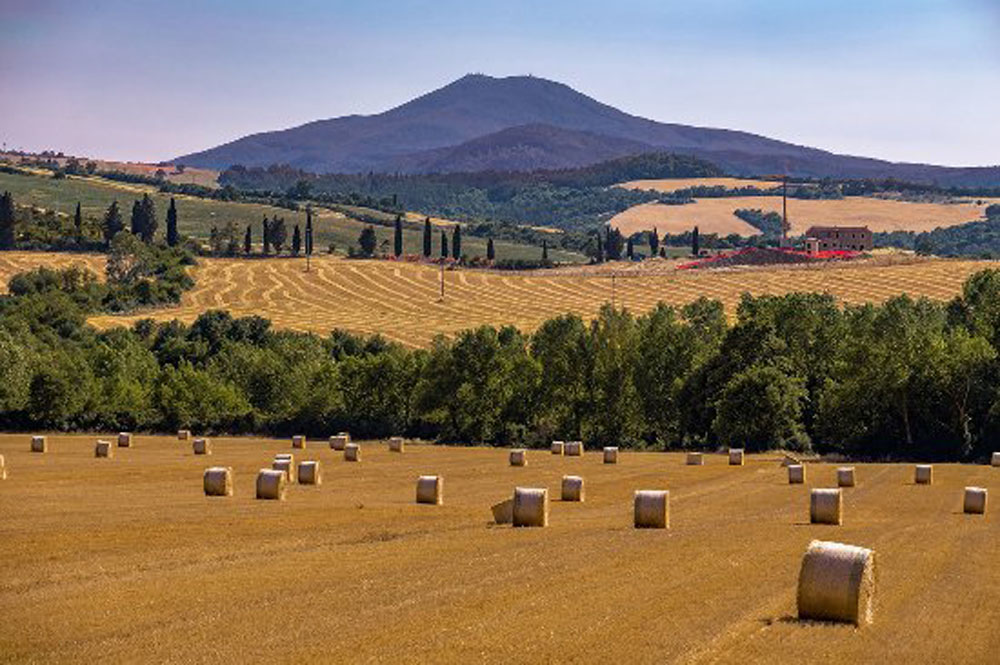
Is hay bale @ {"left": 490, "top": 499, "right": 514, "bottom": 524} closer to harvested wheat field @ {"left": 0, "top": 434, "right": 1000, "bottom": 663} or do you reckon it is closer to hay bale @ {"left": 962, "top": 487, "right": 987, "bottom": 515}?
harvested wheat field @ {"left": 0, "top": 434, "right": 1000, "bottom": 663}

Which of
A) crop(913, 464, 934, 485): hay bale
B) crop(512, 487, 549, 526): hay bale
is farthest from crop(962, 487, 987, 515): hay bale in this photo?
crop(512, 487, 549, 526): hay bale

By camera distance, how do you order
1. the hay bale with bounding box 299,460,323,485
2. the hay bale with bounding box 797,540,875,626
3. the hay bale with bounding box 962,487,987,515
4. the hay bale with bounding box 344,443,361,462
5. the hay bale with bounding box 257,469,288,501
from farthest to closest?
the hay bale with bounding box 344,443,361,462 → the hay bale with bounding box 299,460,323,485 → the hay bale with bounding box 962,487,987,515 → the hay bale with bounding box 257,469,288,501 → the hay bale with bounding box 797,540,875,626

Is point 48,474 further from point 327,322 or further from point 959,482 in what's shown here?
point 327,322

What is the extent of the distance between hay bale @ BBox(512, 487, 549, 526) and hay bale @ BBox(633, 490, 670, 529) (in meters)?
2.41

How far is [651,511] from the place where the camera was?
39969mm

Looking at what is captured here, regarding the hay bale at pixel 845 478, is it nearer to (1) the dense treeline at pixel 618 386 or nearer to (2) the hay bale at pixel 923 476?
(2) the hay bale at pixel 923 476

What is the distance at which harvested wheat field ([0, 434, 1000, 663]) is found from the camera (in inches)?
920

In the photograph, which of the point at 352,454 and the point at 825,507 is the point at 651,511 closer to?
the point at 825,507

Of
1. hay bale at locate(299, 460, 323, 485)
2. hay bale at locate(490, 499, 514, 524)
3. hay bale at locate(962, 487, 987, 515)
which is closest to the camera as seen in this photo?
hay bale at locate(490, 499, 514, 524)

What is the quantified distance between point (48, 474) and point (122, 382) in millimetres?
61418

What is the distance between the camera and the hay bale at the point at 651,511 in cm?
3997

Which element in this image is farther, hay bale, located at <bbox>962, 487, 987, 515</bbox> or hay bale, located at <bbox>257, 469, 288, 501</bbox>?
hay bale, located at <bbox>962, 487, 987, 515</bbox>

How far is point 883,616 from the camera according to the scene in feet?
86.7

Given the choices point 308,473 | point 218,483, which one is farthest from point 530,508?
point 308,473
